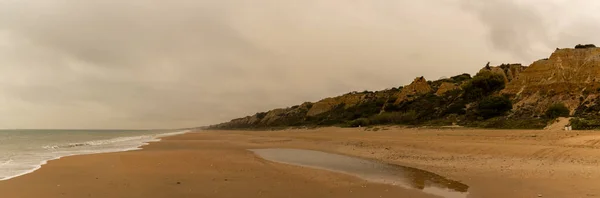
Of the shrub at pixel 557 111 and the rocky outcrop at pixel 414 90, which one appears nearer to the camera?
the shrub at pixel 557 111

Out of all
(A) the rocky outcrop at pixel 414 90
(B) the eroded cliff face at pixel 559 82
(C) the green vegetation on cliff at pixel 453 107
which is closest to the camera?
(B) the eroded cliff face at pixel 559 82

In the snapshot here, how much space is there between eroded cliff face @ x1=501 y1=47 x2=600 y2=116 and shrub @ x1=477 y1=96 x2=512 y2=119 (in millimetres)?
878

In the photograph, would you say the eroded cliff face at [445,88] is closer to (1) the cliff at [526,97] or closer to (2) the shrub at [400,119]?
(1) the cliff at [526,97]

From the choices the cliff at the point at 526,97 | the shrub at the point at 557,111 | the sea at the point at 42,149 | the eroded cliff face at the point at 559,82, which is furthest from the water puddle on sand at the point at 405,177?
the eroded cliff face at the point at 559,82

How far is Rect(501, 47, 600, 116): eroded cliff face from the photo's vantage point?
32.1 m

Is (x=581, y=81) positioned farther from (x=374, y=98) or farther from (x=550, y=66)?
(x=374, y=98)

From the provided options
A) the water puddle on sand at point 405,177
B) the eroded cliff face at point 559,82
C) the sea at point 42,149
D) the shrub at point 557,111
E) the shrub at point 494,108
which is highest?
the eroded cliff face at point 559,82

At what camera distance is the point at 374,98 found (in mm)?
77812

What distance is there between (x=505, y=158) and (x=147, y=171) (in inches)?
576

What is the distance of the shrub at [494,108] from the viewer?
33.7 metres

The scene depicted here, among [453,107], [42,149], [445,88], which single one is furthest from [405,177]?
[445,88]

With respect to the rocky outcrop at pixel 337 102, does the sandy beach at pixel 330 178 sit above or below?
below

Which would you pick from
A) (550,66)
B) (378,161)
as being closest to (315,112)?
(550,66)

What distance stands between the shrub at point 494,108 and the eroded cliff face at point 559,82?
2.88ft
